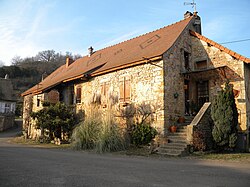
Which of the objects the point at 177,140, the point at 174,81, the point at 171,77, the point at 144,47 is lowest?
the point at 177,140

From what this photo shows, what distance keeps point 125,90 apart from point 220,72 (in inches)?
211

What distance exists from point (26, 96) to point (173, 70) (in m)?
15.1

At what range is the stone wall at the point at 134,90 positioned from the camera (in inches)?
443

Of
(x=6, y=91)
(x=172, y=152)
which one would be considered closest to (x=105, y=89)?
(x=172, y=152)

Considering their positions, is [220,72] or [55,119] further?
[55,119]

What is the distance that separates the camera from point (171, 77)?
1180 cm

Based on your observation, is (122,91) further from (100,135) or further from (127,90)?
(100,135)

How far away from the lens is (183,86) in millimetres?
12648

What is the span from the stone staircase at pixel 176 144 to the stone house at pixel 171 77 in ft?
1.67

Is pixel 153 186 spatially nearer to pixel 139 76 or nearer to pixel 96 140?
pixel 96 140

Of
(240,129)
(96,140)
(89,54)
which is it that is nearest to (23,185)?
(96,140)

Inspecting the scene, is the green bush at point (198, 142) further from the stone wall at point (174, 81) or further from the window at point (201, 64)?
the window at point (201, 64)

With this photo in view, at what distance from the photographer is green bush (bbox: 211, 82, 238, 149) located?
9211 mm

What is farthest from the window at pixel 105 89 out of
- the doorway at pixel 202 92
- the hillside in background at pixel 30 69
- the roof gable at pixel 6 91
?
the hillside in background at pixel 30 69
